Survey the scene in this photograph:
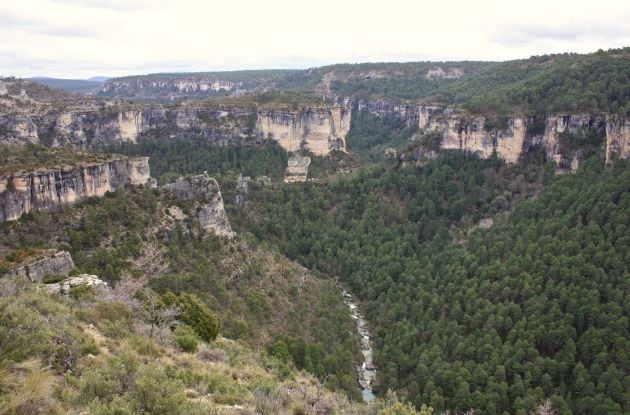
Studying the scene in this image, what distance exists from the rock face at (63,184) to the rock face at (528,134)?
46188mm

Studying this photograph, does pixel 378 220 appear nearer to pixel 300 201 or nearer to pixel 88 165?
pixel 300 201

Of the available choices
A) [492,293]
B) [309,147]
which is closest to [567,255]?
[492,293]

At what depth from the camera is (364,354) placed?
154ft

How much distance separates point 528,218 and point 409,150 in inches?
1077

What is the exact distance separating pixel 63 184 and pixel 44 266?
14.0 metres

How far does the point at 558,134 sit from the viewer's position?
2591 inches

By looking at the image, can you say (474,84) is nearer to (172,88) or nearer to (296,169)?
(296,169)

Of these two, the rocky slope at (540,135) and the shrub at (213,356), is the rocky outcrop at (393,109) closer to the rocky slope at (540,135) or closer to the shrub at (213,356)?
the rocky slope at (540,135)

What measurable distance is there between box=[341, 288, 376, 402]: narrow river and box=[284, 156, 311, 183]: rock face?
31.3 m

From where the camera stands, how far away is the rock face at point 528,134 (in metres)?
56.6

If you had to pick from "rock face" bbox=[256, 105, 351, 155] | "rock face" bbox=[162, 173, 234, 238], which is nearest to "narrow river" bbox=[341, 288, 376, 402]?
"rock face" bbox=[162, 173, 234, 238]

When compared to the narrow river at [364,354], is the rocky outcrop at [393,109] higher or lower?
higher

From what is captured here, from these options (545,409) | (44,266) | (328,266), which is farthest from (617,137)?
(44,266)

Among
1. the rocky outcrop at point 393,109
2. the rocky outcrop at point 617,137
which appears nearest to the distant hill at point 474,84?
the rocky outcrop at point 617,137
